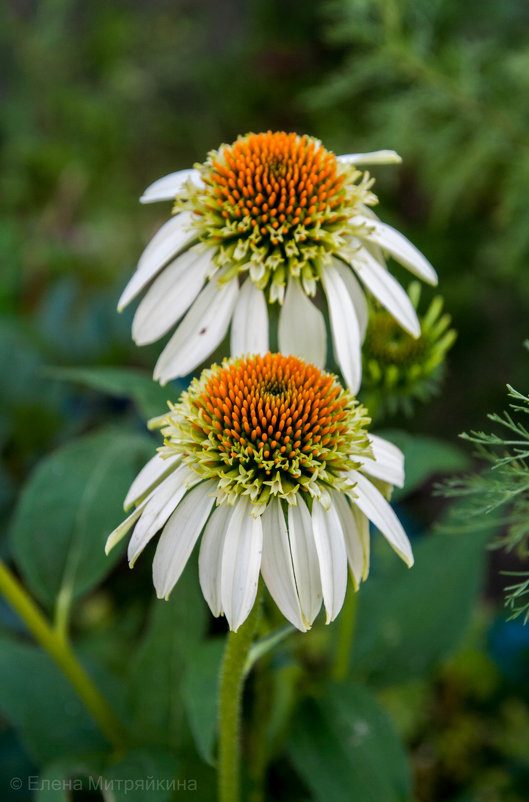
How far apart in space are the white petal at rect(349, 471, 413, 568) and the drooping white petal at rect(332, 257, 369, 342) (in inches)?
6.4

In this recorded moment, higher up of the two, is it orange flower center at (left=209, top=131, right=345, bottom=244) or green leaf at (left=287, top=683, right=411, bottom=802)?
orange flower center at (left=209, top=131, right=345, bottom=244)

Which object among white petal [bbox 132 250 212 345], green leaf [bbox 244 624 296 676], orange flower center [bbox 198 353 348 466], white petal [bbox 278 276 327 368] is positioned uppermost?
white petal [bbox 132 250 212 345]

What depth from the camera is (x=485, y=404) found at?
1669 mm

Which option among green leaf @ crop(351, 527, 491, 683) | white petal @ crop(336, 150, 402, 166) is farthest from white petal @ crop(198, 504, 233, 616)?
green leaf @ crop(351, 527, 491, 683)

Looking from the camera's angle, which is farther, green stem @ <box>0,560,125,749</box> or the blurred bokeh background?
the blurred bokeh background

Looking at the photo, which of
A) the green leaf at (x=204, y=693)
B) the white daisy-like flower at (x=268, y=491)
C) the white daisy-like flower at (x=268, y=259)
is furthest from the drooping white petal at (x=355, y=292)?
the green leaf at (x=204, y=693)

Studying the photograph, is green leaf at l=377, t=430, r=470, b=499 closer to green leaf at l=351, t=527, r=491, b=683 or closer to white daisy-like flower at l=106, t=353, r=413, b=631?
green leaf at l=351, t=527, r=491, b=683

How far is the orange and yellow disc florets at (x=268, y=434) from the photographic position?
504 mm

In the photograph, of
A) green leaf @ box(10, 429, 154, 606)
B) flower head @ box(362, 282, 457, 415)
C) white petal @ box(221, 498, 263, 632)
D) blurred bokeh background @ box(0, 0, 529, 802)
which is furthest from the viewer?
blurred bokeh background @ box(0, 0, 529, 802)

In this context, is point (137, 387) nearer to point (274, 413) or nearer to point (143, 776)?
point (274, 413)

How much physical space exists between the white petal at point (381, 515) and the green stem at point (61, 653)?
14.4 inches

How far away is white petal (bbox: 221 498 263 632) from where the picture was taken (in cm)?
46

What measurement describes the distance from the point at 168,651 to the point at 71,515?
19 cm

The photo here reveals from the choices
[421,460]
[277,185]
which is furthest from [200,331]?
[421,460]
